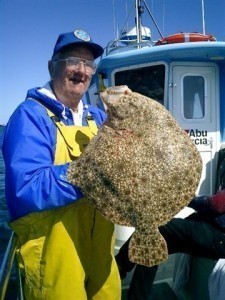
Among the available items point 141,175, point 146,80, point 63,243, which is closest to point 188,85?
point 146,80

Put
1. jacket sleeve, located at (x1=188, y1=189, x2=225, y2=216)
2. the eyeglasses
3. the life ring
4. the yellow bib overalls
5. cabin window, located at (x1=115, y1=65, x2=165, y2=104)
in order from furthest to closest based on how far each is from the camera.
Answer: cabin window, located at (x1=115, y1=65, x2=165, y2=104)
the life ring
jacket sleeve, located at (x1=188, y1=189, x2=225, y2=216)
the eyeglasses
the yellow bib overalls

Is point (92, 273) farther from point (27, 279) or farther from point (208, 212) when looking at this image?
point (208, 212)

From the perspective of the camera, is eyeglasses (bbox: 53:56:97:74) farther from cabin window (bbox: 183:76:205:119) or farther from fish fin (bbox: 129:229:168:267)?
cabin window (bbox: 183:76:205:119)

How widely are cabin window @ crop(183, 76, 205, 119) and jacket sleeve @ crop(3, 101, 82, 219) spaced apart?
14.0ft

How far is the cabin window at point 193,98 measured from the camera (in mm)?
6133

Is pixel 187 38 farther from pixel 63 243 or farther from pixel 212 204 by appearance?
pixel 63 243

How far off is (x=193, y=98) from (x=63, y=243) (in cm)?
449

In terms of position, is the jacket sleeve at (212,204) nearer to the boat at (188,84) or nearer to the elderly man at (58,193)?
the elderly man at (58,193)

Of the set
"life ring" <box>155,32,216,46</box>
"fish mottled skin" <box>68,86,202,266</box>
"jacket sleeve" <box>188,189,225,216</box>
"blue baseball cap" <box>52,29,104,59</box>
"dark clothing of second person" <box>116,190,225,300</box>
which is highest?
"life ring" <box>155,32,216,46</box>

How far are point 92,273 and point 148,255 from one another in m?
0.56

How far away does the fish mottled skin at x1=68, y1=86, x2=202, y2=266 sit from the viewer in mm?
2197

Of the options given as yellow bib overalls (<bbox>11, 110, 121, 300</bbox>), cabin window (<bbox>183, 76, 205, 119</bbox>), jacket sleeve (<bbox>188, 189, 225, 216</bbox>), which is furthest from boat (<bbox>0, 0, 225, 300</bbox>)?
yellow bib overalls (<bbox>11, 110, 121, 300</bbox>)

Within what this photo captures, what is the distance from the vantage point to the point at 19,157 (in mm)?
2166

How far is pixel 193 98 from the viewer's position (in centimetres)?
616
